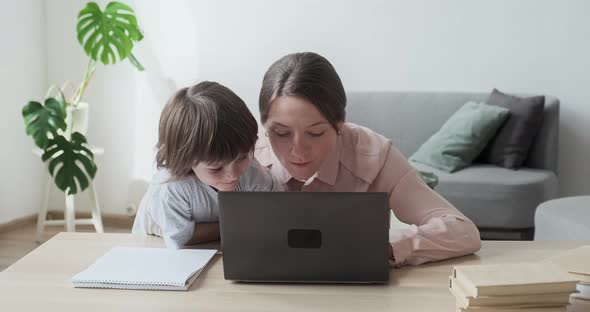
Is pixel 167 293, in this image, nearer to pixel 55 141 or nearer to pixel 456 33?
pixel 55 141

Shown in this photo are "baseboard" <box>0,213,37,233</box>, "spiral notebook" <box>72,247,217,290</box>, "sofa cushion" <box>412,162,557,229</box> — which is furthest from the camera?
"baseboard" <box>0,213,37,233</box>

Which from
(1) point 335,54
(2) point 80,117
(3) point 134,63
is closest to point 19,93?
(2) point 80,117

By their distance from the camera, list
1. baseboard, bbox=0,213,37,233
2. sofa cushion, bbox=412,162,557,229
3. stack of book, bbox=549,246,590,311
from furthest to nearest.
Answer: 1. baseboard, bbox=0,213,37,233
2. sofa cushion, bbox=412,162,557,229
3. stack of book, bbox=549,246,590,311

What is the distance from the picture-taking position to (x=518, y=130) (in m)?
4.18

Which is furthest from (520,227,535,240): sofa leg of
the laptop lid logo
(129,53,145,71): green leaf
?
the laptop lid logo

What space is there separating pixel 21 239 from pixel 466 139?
262 centimetres

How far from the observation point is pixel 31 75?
186 inches

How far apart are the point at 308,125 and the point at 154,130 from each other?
3.30 meters

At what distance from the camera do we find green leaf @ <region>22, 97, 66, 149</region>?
4.04 metres

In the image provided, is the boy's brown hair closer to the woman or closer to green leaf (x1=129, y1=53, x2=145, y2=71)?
the woman

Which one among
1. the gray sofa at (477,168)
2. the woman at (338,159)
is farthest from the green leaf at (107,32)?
the woman at (338,159)

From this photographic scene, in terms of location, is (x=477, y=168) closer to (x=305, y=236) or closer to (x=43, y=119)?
(x=43, y=119)

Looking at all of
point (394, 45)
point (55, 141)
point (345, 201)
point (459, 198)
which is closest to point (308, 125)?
point (345, 201)

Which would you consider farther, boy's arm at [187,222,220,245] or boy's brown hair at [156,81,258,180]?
boy's arm at [187,222,220,245]
